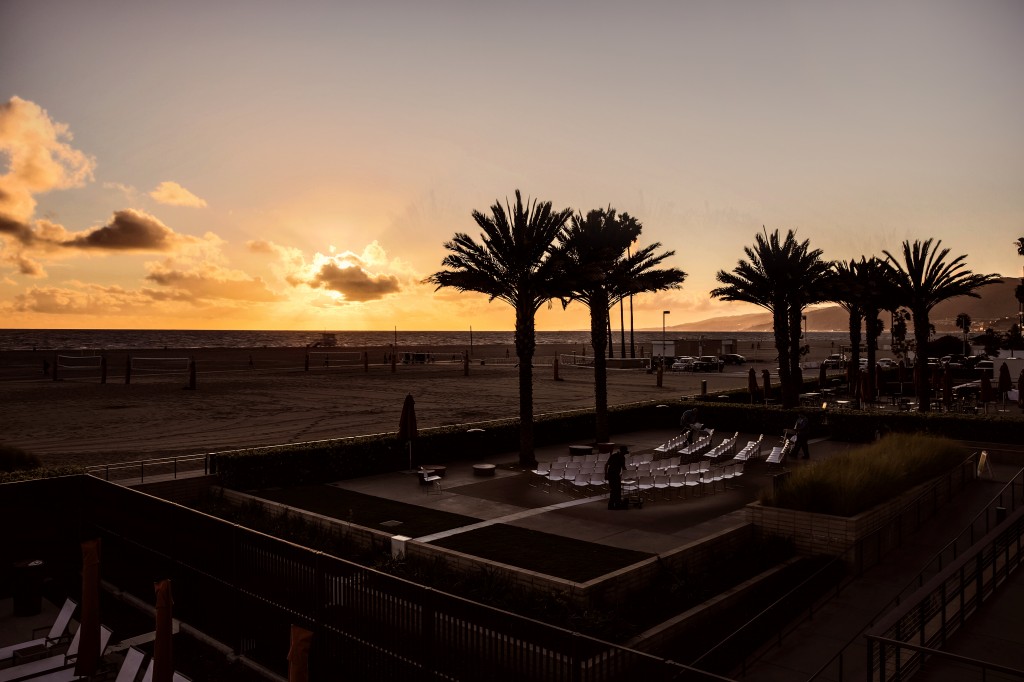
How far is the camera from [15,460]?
1584cm

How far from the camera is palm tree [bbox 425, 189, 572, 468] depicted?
66.8ft

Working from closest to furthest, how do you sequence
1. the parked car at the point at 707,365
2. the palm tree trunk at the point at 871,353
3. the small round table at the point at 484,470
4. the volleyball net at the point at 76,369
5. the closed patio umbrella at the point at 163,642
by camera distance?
the closed patio umbrella at the point at 163,642
the small round table at the point at 484,470
the palm tree trunk at the point at 871,353
the volleyball net at the point at 76,369
the parked car at the point at 707,365

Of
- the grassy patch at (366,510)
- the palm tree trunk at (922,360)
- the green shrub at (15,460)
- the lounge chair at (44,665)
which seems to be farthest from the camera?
the palm tree trunk at (922,360)

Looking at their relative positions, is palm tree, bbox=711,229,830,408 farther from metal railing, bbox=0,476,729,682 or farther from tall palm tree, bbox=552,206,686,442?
metal railing, bbox=0,476,729,682

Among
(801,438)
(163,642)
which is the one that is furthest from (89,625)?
(801,438)

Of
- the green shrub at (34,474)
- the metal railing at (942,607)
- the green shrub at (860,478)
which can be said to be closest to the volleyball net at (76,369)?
the green shrub at (34,474)

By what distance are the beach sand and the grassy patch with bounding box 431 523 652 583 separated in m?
13.2

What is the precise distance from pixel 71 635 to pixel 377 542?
4.69 metres

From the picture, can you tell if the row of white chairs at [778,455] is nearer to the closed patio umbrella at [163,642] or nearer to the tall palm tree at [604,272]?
the tall palm tree at [604,272]

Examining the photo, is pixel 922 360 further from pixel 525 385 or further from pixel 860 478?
pixel 525 385

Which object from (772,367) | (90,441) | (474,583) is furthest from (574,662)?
(772,367)

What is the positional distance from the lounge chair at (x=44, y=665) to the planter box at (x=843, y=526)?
422 inches

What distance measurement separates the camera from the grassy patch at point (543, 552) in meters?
10.3

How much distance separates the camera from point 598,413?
22469 millimetres
